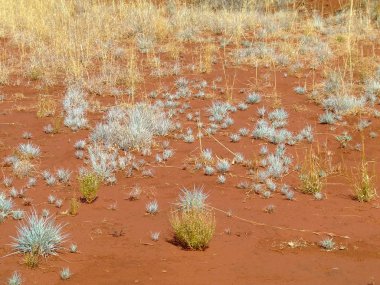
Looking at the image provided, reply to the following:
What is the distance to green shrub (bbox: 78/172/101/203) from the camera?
6.02m

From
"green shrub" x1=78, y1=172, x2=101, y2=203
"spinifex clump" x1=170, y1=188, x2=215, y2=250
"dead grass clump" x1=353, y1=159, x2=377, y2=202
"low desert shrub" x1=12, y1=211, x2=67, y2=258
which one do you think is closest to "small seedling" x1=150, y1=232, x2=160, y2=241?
"spinifex clump" x1=170, y1=188, x2=215, y2=250

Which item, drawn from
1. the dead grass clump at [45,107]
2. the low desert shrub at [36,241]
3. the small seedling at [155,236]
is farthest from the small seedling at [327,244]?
the dead grass clump at [45,107]

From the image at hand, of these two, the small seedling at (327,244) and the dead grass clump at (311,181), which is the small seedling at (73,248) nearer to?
the small seedling at (327,244)

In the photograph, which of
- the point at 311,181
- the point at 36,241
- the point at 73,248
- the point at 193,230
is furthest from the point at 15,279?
the point at 311,181

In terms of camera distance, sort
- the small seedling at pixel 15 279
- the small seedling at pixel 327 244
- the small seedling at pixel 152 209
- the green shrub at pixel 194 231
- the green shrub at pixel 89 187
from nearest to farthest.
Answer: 1. the small seedling at pixel 15 279
2. the green shrub at pixel 194 231
3. the small seedling at pixel 327 244
4. the small seedling at pixel 152 209
5. the green shrub at pixel 89 187

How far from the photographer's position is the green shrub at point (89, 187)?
19.7ft

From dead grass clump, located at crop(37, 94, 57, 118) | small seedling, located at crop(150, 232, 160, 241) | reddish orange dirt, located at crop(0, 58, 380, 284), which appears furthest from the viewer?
dead grass clump, located at crop(37, 94, 57, 118)

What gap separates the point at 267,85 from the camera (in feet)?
34.1

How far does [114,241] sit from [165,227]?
0.60 metres

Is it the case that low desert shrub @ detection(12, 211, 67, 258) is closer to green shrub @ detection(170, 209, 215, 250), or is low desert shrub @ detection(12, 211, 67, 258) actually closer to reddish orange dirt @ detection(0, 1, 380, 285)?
reddish orange dirt @ detection(0, 1, 380, 285)

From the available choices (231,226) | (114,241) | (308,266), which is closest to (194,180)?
(231,226)

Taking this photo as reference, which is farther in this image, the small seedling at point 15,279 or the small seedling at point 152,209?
the small seedling at point 152,209

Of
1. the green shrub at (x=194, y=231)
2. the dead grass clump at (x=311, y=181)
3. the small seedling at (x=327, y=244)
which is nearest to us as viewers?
the green shrub at (x=194, y=231)

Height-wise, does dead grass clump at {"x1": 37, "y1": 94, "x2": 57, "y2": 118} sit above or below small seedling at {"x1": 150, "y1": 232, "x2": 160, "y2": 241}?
above
